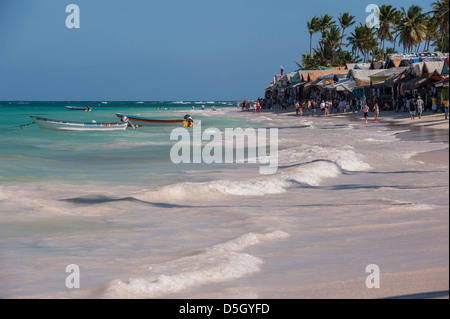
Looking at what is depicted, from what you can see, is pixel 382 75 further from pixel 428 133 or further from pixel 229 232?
pixel 229 232

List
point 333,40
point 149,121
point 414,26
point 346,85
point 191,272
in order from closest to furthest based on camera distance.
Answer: point 191,272 < point 149,121 < point 346,85 < point 414,26 < point 333,40

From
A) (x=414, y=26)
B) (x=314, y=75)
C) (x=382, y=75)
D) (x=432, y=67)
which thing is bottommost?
(x=432, y=67)

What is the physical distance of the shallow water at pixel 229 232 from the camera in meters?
4.97

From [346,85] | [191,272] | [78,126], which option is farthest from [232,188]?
[346,85]

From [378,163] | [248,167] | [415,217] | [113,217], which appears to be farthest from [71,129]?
[415,217]

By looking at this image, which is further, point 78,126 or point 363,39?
point 363,39

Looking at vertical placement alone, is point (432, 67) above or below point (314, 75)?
below

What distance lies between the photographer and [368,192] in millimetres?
9844

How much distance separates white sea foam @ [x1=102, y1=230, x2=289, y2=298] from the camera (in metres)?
5.09

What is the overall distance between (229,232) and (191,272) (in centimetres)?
205

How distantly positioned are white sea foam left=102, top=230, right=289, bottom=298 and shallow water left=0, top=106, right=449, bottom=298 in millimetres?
14

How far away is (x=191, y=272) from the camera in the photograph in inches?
218

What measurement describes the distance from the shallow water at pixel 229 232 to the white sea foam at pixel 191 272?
0.05ft
